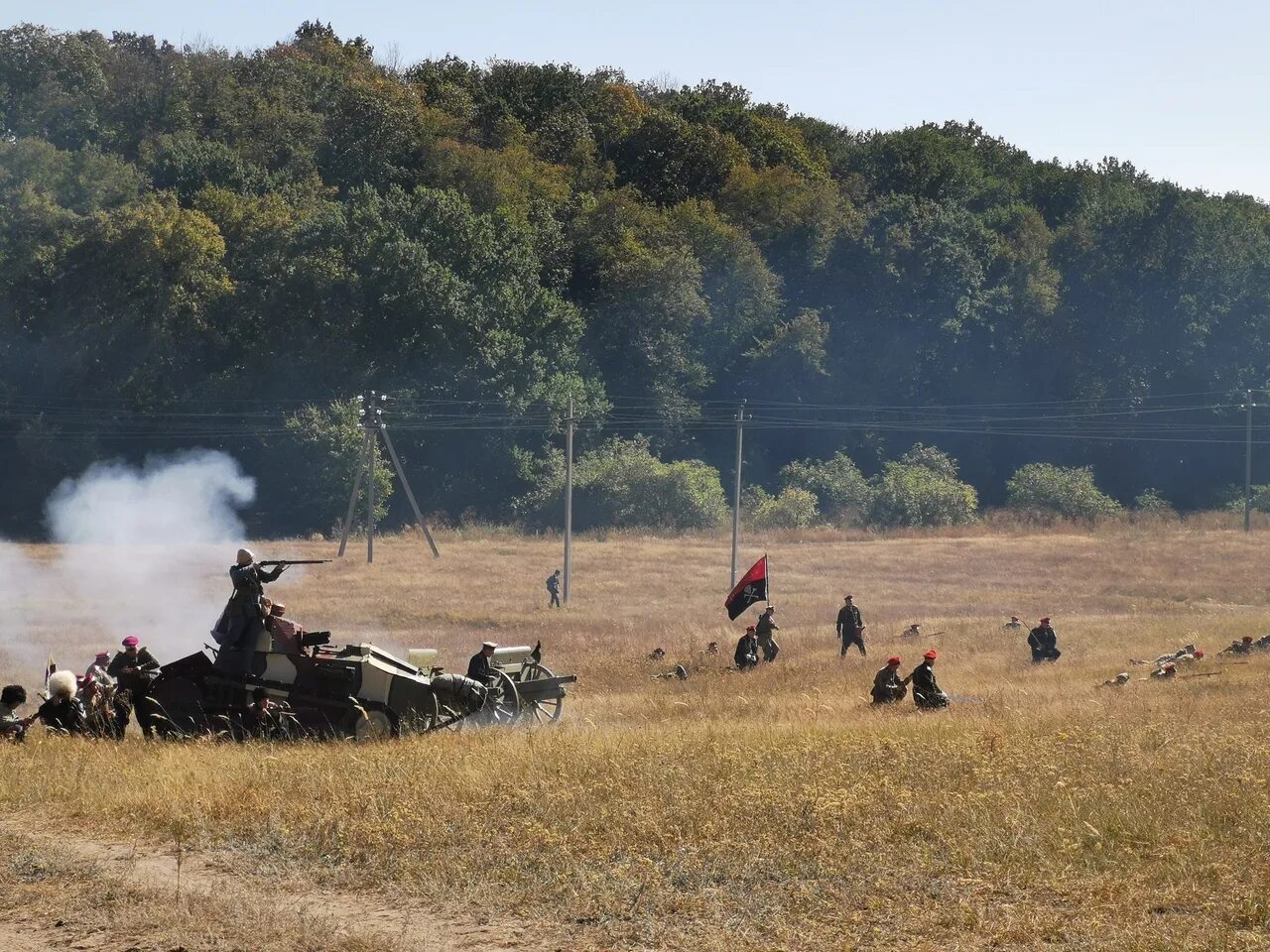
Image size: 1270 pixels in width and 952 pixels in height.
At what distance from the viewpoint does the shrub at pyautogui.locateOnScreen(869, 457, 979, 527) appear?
7075 centimetres

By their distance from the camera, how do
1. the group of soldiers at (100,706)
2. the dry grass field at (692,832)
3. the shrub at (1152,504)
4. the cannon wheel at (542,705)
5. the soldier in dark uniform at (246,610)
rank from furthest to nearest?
the shrub at (1152,504) < the cannon wheel at (542,705) < the soldier in dark uniform at (246,610) < the group of soldiers at (100,706) < the dry grass field at (692,832)

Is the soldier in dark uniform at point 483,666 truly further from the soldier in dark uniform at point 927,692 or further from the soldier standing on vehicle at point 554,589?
the soldier standing on vehicle at point 554,589

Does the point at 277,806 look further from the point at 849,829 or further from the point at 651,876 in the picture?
the point at 849,829

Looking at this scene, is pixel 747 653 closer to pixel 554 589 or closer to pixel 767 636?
pixel 767 636

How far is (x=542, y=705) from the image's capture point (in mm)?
20797

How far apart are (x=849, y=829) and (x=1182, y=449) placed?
7500 cm

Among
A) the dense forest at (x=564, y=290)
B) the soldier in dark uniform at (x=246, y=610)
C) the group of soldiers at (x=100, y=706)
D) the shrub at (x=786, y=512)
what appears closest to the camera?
the group of soldiers at (x=100, y=706)

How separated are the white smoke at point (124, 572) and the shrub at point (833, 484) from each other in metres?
40.1

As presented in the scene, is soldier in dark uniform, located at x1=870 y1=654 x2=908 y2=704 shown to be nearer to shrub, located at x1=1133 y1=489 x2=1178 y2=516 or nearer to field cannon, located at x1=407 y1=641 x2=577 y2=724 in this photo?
field cannon, located at x1=407 y1=641 x2=577 y2=724

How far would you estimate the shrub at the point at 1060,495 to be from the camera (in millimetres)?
74062

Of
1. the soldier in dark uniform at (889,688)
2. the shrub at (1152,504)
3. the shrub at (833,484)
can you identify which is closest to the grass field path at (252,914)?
the soldier in dark uniform at (889,688)

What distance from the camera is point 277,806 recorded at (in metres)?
12.7

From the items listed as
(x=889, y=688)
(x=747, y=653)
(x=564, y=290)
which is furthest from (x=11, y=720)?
(x=564, y=290)

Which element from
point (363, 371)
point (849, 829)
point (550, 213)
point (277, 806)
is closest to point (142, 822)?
point (277, 806)
